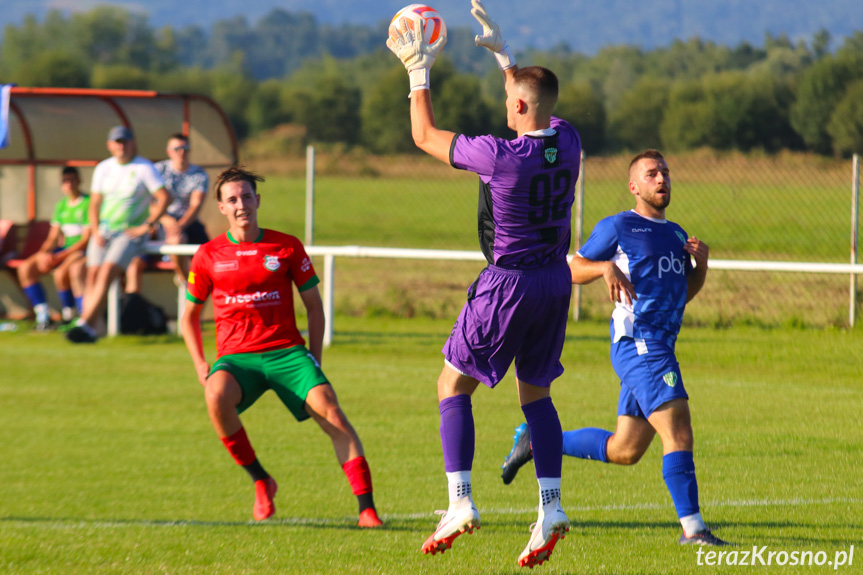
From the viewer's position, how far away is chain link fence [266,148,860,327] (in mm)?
14406

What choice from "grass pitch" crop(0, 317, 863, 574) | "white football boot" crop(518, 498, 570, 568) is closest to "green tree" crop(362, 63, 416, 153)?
"grass pitch" crop(0, 317, 863, 574)

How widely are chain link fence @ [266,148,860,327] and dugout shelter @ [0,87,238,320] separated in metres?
2.90

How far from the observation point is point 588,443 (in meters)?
6.15

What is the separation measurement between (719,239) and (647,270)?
16962 millimetres

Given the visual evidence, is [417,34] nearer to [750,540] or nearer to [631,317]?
[631,317]

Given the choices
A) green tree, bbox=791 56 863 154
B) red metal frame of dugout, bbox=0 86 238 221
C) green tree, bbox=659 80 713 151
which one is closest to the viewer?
red metal frame of dugout, bbox=0 86 238 221

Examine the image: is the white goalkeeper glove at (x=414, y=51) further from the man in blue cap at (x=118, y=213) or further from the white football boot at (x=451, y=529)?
the man in blue cap at (x=118, y=213)

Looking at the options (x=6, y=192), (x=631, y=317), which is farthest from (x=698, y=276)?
(x=6, y=192)

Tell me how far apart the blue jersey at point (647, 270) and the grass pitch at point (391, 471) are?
3.35 feet

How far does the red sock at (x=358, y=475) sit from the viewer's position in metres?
5.97

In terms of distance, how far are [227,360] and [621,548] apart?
2327mm

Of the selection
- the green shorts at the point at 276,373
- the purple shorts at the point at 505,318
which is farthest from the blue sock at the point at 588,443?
the green shorts at the point at 276,373

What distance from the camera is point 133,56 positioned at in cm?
13250

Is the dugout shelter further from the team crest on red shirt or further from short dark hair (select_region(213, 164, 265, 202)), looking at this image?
the team crest on red shirt
